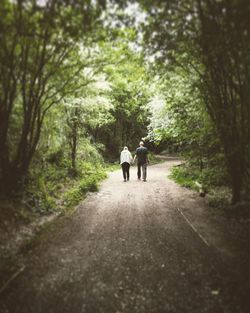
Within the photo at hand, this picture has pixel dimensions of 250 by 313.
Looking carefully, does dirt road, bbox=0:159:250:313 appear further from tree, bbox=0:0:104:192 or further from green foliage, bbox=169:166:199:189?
green foliage, bbox=169:166:199:189

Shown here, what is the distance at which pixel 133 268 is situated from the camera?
5289 mm

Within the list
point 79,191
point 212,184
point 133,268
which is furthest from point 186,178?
point 133,268

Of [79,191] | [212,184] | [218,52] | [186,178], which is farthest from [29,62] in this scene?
[186,178]

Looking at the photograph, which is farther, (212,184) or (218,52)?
(212,184)

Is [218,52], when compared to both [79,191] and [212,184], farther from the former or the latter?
[79,191]

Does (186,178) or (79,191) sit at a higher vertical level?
(186,178)

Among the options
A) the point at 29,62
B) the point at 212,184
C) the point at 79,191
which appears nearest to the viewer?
the point at 29,62

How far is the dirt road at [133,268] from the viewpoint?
13.9 ft

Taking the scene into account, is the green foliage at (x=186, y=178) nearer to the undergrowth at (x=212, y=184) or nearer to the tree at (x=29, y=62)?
the undergrowth at (x=212, y=184)

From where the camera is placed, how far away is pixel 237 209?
330 inches

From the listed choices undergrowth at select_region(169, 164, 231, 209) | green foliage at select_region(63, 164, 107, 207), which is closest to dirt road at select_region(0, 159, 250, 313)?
Answer: undergrowth at select_region(169, 164, 231, 209)

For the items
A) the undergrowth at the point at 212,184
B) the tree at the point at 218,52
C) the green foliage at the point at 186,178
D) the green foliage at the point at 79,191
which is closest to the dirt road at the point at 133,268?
the undergrowth at the point at 212,184

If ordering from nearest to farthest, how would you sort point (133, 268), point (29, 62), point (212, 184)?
1. point (133, 268)
2. point (29, 62)
3. point (212, 184)

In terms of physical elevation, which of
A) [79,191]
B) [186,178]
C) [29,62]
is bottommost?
[79,191]
